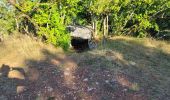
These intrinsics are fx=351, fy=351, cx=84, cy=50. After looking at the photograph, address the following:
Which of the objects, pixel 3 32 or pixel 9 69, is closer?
pixel 9 69

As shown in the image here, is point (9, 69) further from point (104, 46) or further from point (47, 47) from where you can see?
point (104, 46)

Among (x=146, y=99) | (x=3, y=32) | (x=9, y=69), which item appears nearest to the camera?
(x=146, y=99)

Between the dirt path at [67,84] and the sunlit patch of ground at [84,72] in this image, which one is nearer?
the dirt path at [67,84]

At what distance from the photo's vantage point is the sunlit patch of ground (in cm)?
1202

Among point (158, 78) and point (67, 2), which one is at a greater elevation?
point (67, 2)

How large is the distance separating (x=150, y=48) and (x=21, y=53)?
21.4 feet

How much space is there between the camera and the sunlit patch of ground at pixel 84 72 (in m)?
Answer: 12.0

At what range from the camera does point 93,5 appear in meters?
18.9

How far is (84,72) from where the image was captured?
13734 millimetres

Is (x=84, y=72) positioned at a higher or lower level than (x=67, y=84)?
higher

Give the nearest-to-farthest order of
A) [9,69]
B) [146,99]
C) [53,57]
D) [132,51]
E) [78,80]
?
[146,99]
[78,80]
[9,69]
[53,57]
[132,51]

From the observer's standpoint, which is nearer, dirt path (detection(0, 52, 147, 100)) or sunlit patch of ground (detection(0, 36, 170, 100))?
dirt path (detection(0, 52, 147, 100))

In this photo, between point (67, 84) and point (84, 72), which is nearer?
point (67, 84)

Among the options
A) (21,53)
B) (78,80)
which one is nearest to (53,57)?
(21,53)
